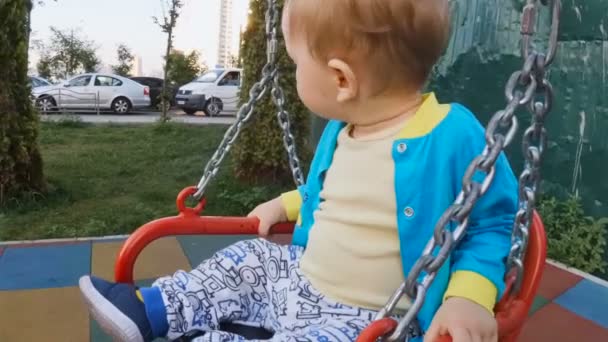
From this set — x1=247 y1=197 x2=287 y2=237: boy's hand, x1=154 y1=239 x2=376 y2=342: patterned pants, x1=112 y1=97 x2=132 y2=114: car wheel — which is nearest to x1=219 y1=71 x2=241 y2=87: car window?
x1=112 y1=97 x2=132 y2=114: car wheel

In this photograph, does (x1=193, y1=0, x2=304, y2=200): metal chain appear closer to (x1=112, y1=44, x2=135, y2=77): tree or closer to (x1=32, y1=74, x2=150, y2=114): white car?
(x1=32, y1=74, x2=150, y2=114): white car

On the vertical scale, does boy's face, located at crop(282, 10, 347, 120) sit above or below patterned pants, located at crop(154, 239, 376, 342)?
Result: above

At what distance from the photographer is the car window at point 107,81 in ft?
49.8

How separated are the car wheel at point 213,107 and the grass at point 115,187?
6.42 metres

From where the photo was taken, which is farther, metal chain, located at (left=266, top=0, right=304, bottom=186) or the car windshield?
the car windshield

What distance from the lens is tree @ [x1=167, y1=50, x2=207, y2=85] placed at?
2267 centimetres

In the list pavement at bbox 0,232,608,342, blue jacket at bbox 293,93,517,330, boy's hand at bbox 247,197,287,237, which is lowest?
pavement at bbox 0,232,608,342

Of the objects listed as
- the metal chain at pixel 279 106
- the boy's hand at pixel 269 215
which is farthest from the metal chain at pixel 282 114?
the boy's hand at pixel 269 215

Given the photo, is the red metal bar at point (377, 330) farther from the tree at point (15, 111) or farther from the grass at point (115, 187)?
the tree at point (15, 111)

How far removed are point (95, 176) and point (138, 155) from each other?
1209 millimetres

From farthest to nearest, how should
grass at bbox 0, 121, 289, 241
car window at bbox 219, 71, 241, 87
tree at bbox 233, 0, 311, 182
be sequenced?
car window at bbox 219, 71, 241, 87 < tree at bbox 233, 0, 311, 182 < grass at bbox 0, 121, 289, 241

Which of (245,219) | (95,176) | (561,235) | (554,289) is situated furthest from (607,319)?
(95,176)

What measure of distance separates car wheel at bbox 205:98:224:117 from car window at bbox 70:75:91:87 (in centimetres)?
318

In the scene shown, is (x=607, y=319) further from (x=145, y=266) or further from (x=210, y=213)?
(x=210, y=213)
